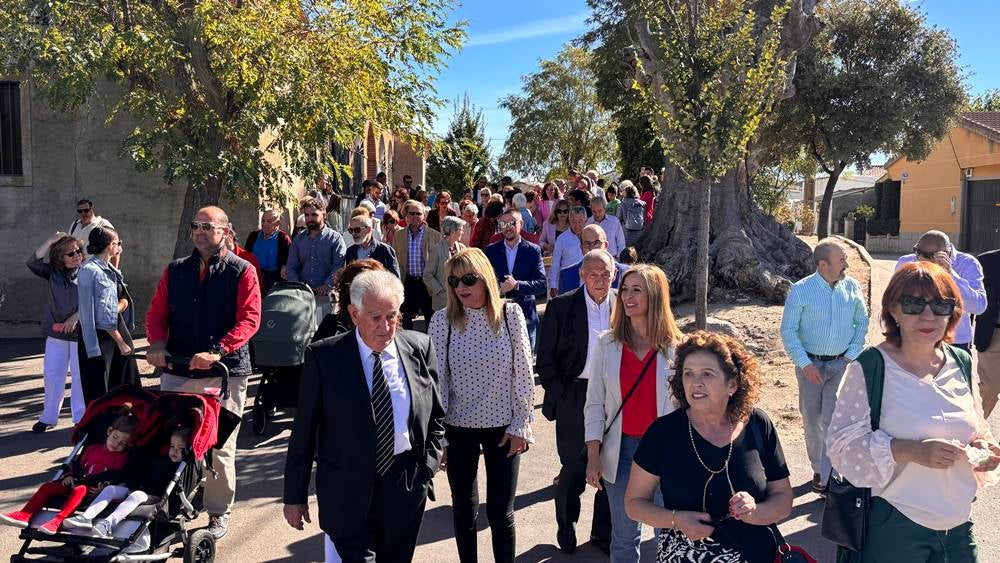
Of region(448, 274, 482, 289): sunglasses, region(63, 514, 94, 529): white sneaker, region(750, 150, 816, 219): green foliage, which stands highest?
region(750, 150, 816, 219): green foliage

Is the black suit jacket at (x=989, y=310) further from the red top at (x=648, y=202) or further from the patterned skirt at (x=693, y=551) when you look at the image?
the red top at (x=648, y=202)

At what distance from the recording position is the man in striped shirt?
20.3 ft

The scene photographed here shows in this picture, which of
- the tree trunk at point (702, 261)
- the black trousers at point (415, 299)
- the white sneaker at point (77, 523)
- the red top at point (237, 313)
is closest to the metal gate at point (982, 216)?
the tree trunk at point (702, 261)

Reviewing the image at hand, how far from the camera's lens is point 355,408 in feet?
11.9

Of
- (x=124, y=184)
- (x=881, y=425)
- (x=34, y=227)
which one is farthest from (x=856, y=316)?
(x=34, y=227)

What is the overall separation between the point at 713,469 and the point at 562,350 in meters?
2.06

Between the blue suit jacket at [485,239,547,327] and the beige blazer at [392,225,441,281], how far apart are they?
233cm

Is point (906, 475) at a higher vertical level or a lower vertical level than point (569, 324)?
lower

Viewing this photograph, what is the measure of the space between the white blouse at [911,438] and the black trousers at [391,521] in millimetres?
1803

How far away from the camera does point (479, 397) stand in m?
4.64

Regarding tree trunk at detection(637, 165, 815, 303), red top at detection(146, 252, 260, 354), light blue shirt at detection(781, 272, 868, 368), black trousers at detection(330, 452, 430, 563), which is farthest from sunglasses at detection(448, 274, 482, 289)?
tree trunk at detection(637, 165, 815, 303)

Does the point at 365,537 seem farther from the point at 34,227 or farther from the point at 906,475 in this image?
the point at 34,227

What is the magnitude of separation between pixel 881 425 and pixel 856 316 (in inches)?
123

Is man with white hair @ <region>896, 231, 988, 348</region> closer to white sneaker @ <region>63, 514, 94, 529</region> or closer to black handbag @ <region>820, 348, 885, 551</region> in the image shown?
black handbag @ <region>820, 348, 885, 551</region>
